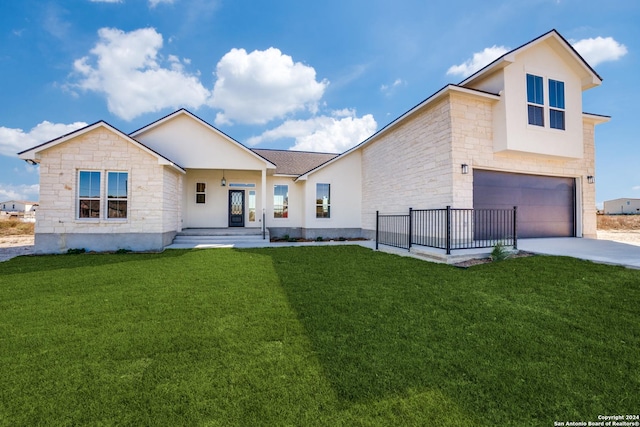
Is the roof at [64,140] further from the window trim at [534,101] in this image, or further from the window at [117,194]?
the window trim at [534,101]

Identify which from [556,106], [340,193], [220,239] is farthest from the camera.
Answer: [340,193]

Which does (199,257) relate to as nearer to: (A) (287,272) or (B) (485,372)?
(A) (287,272)

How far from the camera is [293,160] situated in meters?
17.2

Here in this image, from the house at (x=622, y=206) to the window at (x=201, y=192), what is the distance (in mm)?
70300

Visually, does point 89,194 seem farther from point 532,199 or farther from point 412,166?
point 532,199

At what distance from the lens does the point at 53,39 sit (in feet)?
37.5

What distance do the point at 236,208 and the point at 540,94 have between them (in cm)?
1391

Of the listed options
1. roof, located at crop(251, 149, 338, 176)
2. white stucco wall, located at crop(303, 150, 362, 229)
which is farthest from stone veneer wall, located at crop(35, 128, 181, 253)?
white stucco wall, located at crop(303, 150, 362, 229)

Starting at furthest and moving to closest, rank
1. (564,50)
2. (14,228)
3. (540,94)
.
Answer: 1. (14,228)
2. (564,50)
3. (540,94)

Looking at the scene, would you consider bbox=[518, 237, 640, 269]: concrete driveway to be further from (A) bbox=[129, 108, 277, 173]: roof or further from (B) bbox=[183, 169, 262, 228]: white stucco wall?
(B) bbox=[183, 169, 262, 228]: white stucco wall

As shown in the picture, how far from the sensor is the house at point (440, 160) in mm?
8555

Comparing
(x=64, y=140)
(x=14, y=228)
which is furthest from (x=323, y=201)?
(x=14, y=228)

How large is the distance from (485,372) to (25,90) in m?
20.4

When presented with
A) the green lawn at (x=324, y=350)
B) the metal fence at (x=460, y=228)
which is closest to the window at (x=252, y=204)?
the metal fence at (x=460, y=228)
